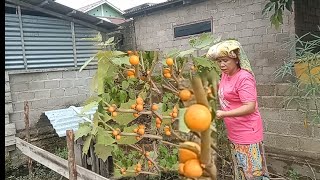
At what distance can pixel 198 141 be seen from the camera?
277 millimetres

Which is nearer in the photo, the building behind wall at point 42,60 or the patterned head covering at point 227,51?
the patterned head covering at point 227,51

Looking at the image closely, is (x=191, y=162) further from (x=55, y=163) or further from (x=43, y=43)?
(x=43, y=43)

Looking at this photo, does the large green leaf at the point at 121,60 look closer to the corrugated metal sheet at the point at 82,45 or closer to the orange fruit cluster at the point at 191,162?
the orange fruit cluster at the point at 191,162

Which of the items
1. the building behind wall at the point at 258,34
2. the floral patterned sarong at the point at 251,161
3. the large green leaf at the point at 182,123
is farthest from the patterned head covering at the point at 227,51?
the building behind wall at the point at 258,34

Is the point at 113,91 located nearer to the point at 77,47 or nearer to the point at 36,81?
the point at 36,81

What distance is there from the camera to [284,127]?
3426 mm

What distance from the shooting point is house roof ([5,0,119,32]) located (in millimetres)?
5352

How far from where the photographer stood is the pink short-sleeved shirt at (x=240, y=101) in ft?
5.33

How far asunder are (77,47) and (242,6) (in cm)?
355

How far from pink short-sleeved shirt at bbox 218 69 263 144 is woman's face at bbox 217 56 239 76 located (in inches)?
2.7

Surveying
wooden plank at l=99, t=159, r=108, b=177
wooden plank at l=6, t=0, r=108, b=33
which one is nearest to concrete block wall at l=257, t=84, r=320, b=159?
wooden plank at l=99, t=159, r=108, b=177

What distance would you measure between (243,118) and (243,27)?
387 centimetres

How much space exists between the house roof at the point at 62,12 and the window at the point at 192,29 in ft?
5.67

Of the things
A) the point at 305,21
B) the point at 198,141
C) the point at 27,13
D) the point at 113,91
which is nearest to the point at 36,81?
the point at 27,13
